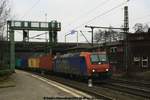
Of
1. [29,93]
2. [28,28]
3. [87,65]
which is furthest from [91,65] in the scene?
[28,28]

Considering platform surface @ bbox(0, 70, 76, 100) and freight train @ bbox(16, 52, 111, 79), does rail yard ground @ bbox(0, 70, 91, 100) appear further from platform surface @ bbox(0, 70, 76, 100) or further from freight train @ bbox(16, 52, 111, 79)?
freight train @ bbox(16, 52, 111, 79)

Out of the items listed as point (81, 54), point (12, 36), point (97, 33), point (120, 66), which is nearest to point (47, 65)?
point (12, 36)

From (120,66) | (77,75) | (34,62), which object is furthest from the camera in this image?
(34,62)

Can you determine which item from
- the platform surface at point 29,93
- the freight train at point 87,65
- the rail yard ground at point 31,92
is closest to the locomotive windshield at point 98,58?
the freight train at point 87,65

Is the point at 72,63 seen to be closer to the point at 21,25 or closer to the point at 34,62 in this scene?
the point at 21,25

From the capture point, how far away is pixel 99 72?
29.3 metres

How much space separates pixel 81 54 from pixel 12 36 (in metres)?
24.0

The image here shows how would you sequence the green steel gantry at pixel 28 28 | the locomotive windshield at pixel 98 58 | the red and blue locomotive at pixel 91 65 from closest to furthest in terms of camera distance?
the red and blue locomotive at pixel 91 65 → the locomotive windshield at pixel 98 58 → the green steel gantry at pixel 28 28

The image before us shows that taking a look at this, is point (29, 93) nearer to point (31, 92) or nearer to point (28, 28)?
point (31, 92)

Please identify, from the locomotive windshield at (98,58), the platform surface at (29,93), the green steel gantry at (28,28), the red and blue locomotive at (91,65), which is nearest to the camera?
the platform surface at (29,93)

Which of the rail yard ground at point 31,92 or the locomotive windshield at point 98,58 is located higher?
the locomotive windshield at point 98,58

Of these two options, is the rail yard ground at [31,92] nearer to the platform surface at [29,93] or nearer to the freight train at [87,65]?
the platform surface at [29,93]

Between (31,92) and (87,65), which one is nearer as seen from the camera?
(31,92)

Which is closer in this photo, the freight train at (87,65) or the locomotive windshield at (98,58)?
the freight train at (87,65)
